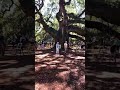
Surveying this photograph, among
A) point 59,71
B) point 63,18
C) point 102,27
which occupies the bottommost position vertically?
point 59,71

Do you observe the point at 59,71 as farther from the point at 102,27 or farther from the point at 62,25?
the point at 102,27

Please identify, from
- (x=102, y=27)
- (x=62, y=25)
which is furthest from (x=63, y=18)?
(x=102, y=27)

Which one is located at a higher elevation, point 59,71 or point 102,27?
point 102,27

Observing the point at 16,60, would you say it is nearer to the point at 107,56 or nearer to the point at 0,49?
the point at 0,49

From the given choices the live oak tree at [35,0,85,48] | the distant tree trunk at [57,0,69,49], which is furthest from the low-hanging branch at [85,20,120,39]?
the distant tree trunk at [57,0,69,49]

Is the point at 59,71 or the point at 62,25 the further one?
the point at 62,25

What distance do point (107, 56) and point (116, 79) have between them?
15.7 inches

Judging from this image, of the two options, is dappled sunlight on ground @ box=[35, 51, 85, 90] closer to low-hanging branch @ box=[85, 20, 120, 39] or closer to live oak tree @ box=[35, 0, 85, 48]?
live oak tree @ box=[35, 0, 85, 48]

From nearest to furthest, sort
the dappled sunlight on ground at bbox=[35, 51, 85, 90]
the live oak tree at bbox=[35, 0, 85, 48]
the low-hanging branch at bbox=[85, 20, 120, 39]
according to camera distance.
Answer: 1. the dappled sunlight on ground at bbox=[35, 51, 85, 90]
2. the low-hanging branch at bbox=[85, 20, 120, 39]
3. the live oak tree at bbox=[35, 0, 85, 48]

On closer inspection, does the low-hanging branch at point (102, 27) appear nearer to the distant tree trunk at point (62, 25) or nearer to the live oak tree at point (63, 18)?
the live oak tree at point (63, 18)

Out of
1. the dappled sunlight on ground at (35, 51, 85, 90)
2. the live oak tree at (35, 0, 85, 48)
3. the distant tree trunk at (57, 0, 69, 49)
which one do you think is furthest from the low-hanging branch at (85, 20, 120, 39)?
the dappled sunlight on ground at (35, 51, 85, 90)

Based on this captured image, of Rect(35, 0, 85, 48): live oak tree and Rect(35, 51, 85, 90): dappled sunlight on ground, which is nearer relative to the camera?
Rect(35, 51, 85, 90): dappled sunlight on ground

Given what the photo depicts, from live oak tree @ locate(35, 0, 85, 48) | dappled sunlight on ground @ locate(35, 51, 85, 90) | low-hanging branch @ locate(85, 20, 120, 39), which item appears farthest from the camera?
live oak tree @ locate(35, 0, 85, 48)

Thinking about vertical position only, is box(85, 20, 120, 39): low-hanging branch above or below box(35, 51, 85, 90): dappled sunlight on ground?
above
